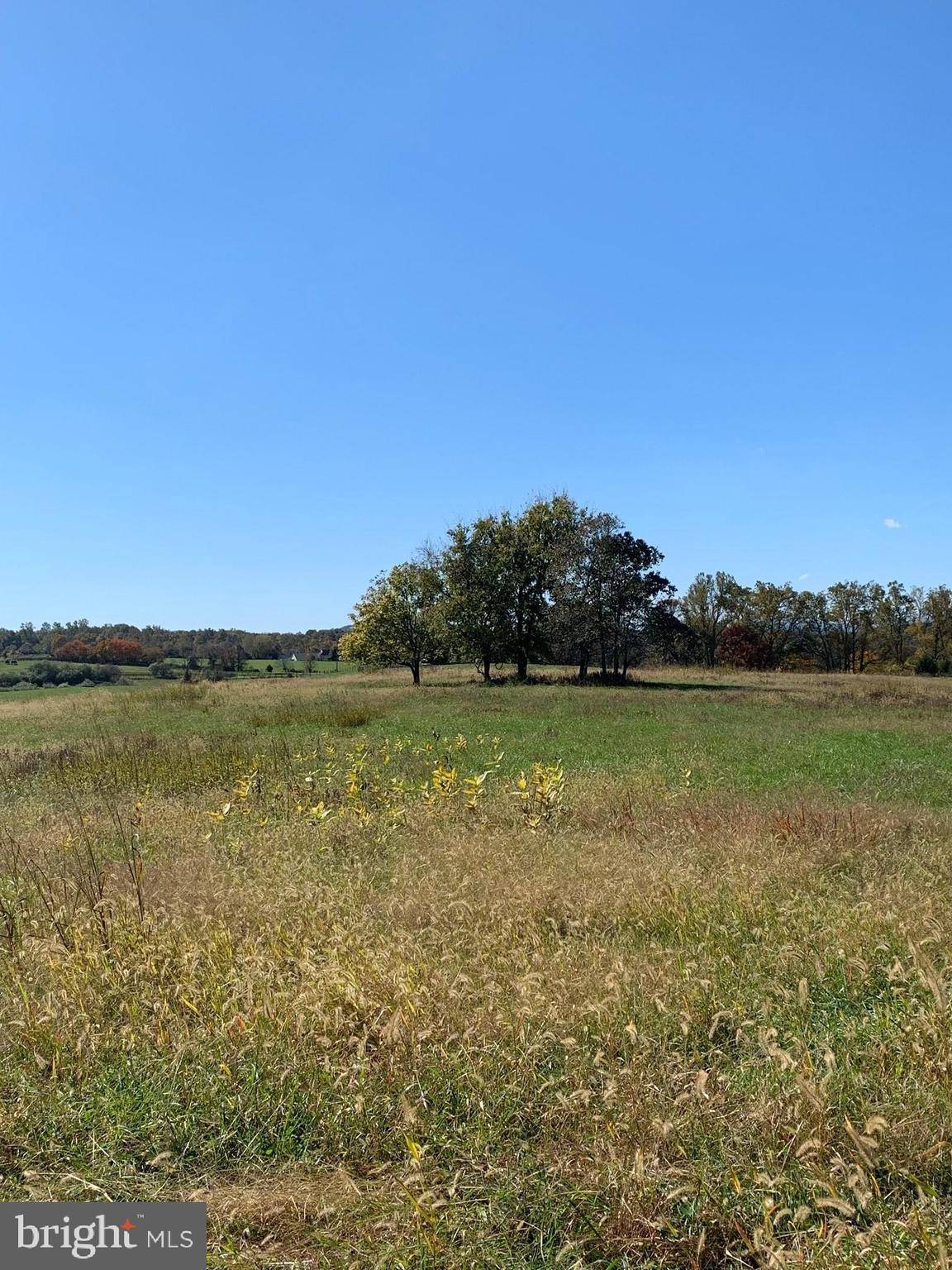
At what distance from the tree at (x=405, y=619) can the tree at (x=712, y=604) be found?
37585 millimetres

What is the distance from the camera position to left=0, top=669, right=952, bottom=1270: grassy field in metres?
2.86

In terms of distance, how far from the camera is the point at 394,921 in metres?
5.72

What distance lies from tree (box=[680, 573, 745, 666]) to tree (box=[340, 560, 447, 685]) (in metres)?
37.6

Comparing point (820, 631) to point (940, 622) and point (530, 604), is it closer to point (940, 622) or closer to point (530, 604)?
point (940, 622)

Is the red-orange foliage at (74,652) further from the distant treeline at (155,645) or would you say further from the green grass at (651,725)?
the green grass at (651,725)

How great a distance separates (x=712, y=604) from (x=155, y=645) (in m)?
66.8

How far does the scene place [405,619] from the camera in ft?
181

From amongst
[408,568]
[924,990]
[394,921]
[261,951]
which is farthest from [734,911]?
[408,568]

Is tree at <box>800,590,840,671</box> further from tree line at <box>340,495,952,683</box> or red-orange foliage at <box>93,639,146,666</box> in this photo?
red-orange foliage at <box>93,639,146,666</box>

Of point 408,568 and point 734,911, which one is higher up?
point 408,568

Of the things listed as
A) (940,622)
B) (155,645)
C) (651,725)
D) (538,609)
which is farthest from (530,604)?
(155,645)

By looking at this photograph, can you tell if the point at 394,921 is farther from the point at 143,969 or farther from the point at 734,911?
the point at 734,911

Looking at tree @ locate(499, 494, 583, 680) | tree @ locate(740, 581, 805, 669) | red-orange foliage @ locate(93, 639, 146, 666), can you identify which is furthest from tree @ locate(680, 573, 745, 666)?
red-orange foliage @ locate(93, 639, 146, 666)

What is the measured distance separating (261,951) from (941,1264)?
156 inches
